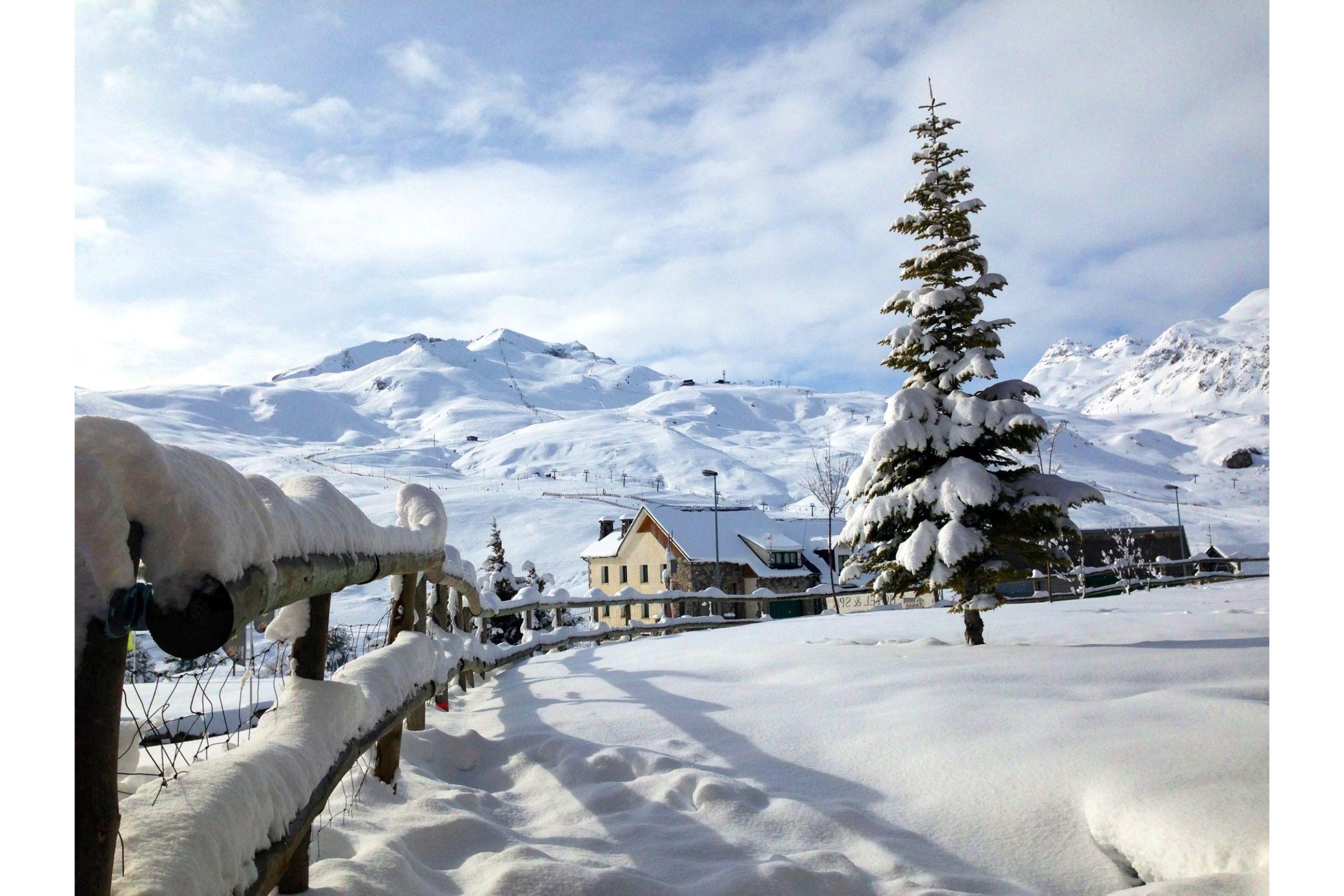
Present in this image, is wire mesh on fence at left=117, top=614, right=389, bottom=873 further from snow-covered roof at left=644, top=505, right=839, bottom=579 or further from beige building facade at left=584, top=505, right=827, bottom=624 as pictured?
snow-covered roof at left=644, top=505, right=839, bottom=579

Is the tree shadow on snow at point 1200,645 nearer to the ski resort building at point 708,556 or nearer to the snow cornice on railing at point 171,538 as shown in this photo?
the snow cornice on railing at point 171,538

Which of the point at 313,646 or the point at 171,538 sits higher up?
the point at 171,538

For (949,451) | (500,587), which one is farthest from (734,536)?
(949,451)

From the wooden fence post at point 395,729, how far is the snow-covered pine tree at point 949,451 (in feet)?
18.4

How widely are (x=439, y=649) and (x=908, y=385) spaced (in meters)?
6.39

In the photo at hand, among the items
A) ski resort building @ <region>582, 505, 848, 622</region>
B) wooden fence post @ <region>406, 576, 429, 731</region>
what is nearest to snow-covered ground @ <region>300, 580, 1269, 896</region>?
wooden fence post @ <region>406, 576, 429, 731</region>

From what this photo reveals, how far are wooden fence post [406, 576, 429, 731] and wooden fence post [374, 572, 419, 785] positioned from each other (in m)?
0.11

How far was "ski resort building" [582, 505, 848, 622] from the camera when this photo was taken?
40500mm

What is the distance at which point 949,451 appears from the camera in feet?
29.3

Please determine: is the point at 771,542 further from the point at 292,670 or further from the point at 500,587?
the point at 292,670

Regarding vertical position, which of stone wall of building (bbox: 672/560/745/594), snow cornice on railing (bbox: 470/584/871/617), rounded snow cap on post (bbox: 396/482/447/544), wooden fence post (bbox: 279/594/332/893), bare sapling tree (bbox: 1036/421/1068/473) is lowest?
stone wall of building (bbox: 672/560/745/594)

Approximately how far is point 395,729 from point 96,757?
2761 mm

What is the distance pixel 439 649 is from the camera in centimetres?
501
